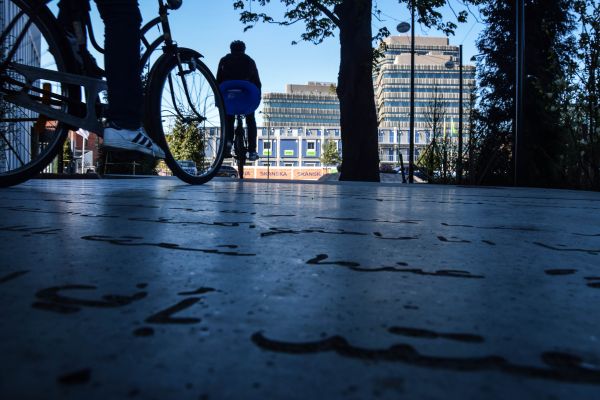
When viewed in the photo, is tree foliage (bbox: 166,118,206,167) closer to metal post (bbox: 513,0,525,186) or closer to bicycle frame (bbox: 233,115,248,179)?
bicycle frame (bbox: 233,115,248,179)

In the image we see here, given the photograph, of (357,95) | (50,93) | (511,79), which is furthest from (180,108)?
(511,79)

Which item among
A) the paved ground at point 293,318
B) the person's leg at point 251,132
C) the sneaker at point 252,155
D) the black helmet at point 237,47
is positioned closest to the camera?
the paved ground at point 293,318

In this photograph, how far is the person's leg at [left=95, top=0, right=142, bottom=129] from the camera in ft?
8.16

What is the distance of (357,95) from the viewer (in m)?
9.72

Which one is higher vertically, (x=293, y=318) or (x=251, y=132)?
(x=251, y=132)

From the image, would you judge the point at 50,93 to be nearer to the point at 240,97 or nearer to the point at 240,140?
the point at 240,97

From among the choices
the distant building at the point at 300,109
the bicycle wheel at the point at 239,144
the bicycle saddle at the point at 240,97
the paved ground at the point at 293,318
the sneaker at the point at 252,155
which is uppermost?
the distant building at the point at 300,109

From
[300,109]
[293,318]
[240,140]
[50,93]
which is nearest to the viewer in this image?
[293,318]

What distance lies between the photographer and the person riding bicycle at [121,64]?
2492 mm

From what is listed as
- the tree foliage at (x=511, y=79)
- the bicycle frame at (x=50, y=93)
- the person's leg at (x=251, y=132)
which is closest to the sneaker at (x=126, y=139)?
the bicycle frame at (x=50, y=93)

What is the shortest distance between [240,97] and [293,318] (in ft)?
19.1

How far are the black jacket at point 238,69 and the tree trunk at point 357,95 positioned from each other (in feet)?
11.5

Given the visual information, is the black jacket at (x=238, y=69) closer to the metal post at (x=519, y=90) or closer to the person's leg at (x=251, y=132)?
the person's leg at (x=251, y=132)

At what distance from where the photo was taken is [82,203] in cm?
212
